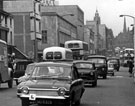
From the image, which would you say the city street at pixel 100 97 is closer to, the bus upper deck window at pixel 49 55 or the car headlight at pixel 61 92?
the car headlight at pixel 61 92

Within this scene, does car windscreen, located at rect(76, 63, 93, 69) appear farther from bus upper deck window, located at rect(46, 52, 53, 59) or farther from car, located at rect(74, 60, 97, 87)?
bus upper deck window, located at rect(46, 52, 53, 59)

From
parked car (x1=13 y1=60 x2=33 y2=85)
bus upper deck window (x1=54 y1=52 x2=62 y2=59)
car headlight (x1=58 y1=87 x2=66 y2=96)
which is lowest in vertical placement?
car headlight (x1=58 y1=87 x2=66 y2=96)

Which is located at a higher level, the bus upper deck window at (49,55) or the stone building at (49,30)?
the stone building at (49,30)

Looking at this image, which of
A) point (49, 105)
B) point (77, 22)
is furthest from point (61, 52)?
point (77, 22)

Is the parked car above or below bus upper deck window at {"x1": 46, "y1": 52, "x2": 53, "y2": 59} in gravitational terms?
below

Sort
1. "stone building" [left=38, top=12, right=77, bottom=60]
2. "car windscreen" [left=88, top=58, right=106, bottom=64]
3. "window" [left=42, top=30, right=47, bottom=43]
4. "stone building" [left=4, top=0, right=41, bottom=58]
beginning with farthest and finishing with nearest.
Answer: "window" [left=42, top=30, right=47, bottom=43] → "stone building" [left=38, top=12, right=77, bottom=60] → "stone building" [left=4, top=0, right=41, bottom=58] → "car windscreen" [left=88, top=58, right=106, bottom=64]

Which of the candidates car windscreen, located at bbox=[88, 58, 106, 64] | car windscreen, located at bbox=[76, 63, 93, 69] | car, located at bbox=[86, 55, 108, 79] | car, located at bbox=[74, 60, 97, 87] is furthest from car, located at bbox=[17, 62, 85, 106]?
car windscreen, located at bbox=[88, 58, 106, 64]

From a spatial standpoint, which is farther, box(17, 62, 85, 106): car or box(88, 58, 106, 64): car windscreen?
box(88, 58, 106, 64): car windscreen

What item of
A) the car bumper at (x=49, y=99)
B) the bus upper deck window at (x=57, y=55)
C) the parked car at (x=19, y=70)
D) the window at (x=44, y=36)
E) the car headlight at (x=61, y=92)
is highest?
the window at (x=44, y=36)

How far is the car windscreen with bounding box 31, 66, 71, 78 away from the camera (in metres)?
13.5

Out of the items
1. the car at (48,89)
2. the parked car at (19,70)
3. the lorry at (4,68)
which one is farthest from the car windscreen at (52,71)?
the parked car at (19,70)

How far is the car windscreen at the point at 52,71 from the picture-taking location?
44.3 feet

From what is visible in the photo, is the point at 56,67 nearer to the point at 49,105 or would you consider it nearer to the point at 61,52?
the point at 49,105

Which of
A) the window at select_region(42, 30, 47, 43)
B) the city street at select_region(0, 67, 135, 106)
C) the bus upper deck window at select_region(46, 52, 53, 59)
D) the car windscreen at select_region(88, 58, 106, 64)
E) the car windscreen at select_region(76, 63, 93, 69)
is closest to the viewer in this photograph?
the city street at select_region(0, 67, 135, 106)
